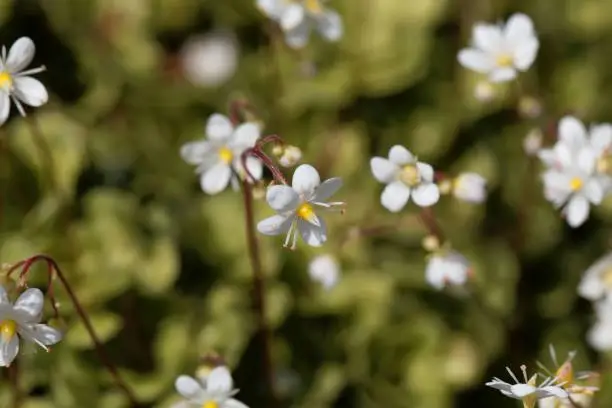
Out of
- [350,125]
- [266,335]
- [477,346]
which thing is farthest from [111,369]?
[350,125]

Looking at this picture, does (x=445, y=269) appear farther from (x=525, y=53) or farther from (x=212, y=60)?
(x=212, y=60)

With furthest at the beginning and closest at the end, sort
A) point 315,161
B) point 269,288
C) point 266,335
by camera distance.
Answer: point 315,161, point 269,288, point 266,335

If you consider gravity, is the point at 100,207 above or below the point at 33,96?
below

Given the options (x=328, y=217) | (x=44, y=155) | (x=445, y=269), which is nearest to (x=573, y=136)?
(x=445, y=269)

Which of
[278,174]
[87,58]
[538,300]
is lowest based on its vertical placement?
[538,300]

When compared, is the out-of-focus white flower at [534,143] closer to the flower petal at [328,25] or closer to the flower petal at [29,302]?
the flower petal at [328,25]

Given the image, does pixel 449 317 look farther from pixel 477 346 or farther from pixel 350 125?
pixel 350 125

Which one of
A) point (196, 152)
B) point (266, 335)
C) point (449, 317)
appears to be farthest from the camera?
point (449, 317)

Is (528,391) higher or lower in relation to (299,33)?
lower
